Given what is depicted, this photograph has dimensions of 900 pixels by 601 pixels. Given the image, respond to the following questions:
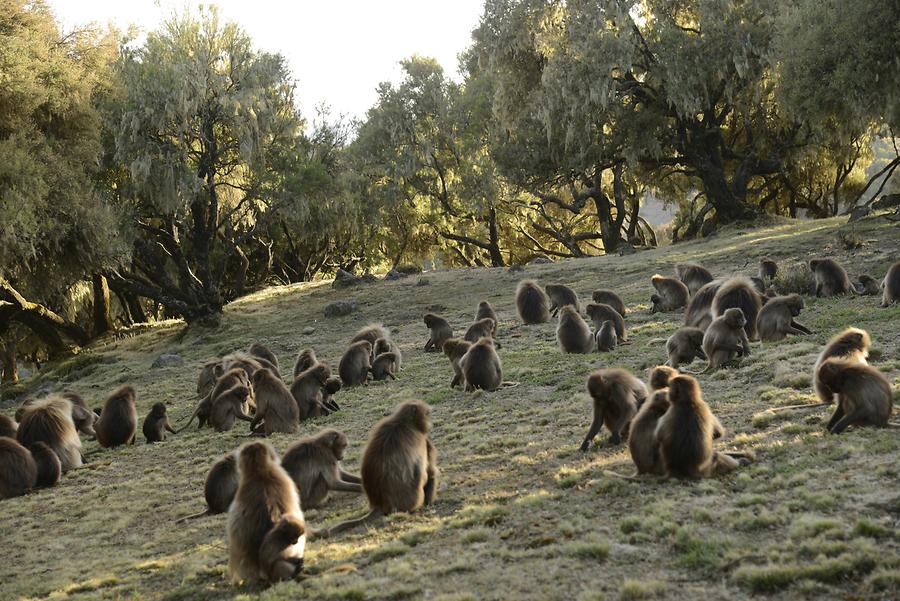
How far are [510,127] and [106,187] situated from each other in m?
16.3

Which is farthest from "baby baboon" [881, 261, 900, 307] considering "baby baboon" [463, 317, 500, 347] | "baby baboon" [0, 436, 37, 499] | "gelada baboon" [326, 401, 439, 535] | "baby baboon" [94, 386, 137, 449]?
"baby baboon" [0, 436, 37, 499]

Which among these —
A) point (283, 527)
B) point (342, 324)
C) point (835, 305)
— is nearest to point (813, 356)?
point (835, 305)

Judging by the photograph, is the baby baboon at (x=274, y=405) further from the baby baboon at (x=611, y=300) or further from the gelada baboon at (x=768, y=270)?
the gelada baboon at (x=768, y=270)

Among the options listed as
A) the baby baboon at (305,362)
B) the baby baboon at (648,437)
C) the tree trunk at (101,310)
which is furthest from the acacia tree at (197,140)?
the baby baboon at (648,437)

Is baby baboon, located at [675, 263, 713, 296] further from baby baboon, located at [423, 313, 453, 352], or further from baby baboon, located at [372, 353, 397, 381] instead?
baby baboon, located at [372, 353, 397, 381]

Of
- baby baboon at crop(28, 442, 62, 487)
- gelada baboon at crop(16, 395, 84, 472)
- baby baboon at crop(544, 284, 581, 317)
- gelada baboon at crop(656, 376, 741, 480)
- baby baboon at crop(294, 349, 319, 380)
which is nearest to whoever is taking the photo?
gelada baboon at crop(656, 376, 741, 480)

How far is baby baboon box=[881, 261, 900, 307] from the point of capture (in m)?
14.6

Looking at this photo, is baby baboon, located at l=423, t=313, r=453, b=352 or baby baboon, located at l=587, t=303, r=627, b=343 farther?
baby baboon, located at l=423, t=313, r=453, b=352

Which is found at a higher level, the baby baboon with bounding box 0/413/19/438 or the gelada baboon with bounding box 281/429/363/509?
the baby baboon with bounding box 0/413/19/438

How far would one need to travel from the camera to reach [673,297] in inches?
726

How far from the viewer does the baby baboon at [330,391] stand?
13.5 meters

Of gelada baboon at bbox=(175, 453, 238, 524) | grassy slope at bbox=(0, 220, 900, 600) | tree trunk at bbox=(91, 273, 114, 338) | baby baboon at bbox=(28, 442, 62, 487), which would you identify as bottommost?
grassy slope at bbox=(0, 220, 900, 600)

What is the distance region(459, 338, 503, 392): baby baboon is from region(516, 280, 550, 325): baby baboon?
6.34 meters

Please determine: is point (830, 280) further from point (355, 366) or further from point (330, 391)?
point (330, 391)
